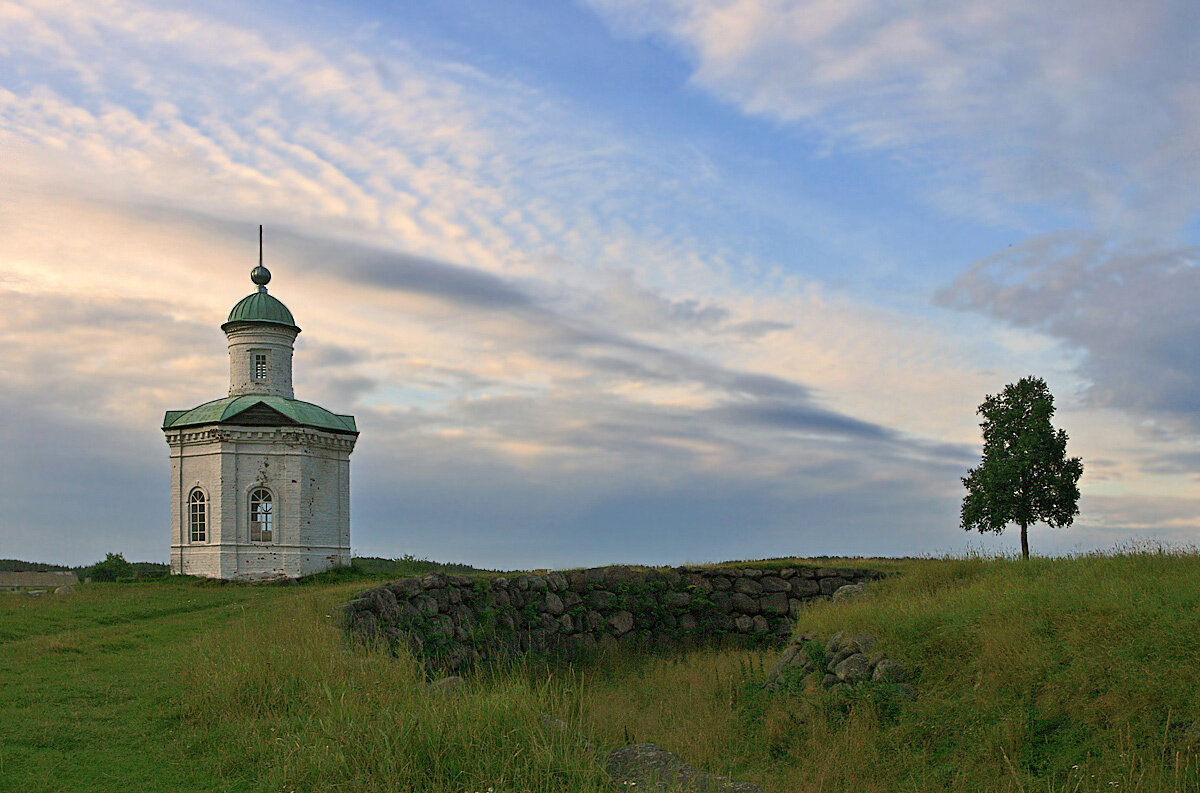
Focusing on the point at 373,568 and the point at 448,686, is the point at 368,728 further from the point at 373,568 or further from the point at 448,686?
the point at 373,568

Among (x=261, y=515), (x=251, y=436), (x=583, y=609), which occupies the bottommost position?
(x=583, y=609)

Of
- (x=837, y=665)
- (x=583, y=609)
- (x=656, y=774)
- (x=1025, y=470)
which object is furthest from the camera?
(x=1025, y=470)

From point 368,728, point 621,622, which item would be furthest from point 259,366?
point 368,728

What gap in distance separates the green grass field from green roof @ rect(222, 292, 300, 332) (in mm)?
18524

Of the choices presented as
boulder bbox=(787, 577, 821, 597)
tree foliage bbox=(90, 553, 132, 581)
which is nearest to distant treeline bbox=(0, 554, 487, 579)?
tree foliage bbox=(90, 553, 132, 581)

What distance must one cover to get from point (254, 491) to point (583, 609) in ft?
50.3

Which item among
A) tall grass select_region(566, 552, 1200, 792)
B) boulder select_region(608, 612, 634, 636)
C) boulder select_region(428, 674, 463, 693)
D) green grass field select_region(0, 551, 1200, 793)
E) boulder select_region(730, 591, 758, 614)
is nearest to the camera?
green grass field select_region(0, 551, 1200, 793)

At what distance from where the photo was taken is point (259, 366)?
32188mm

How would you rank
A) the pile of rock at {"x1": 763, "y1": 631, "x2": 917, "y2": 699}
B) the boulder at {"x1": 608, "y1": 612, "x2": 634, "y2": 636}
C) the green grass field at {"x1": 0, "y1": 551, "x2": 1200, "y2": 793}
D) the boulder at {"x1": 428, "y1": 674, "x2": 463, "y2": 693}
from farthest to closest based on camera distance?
the boulder at {"x1": 608, "y1": 612, "x2": 634, "y2": 636}
the pile of rock at {"x1": 763, "y1": 631, "x2": 917, "y2": 699}
the boulder at {"x1": 428, "y1": 674, "x2": 463, "y2": 693}
the green grass field at {"x1": 0, "y1": 551, "x2": 1200, "y2": 793}

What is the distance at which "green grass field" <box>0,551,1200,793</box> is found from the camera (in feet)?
24.9

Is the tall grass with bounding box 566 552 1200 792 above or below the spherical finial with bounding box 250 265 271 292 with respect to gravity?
below

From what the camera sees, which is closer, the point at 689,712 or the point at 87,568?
the point at 689,712

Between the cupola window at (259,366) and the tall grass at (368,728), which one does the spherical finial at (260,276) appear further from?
the tall grass at (368,728)

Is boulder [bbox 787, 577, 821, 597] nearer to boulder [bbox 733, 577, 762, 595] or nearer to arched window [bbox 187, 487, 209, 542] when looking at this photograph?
boulder [bbox 733, 577, 762, 595]
